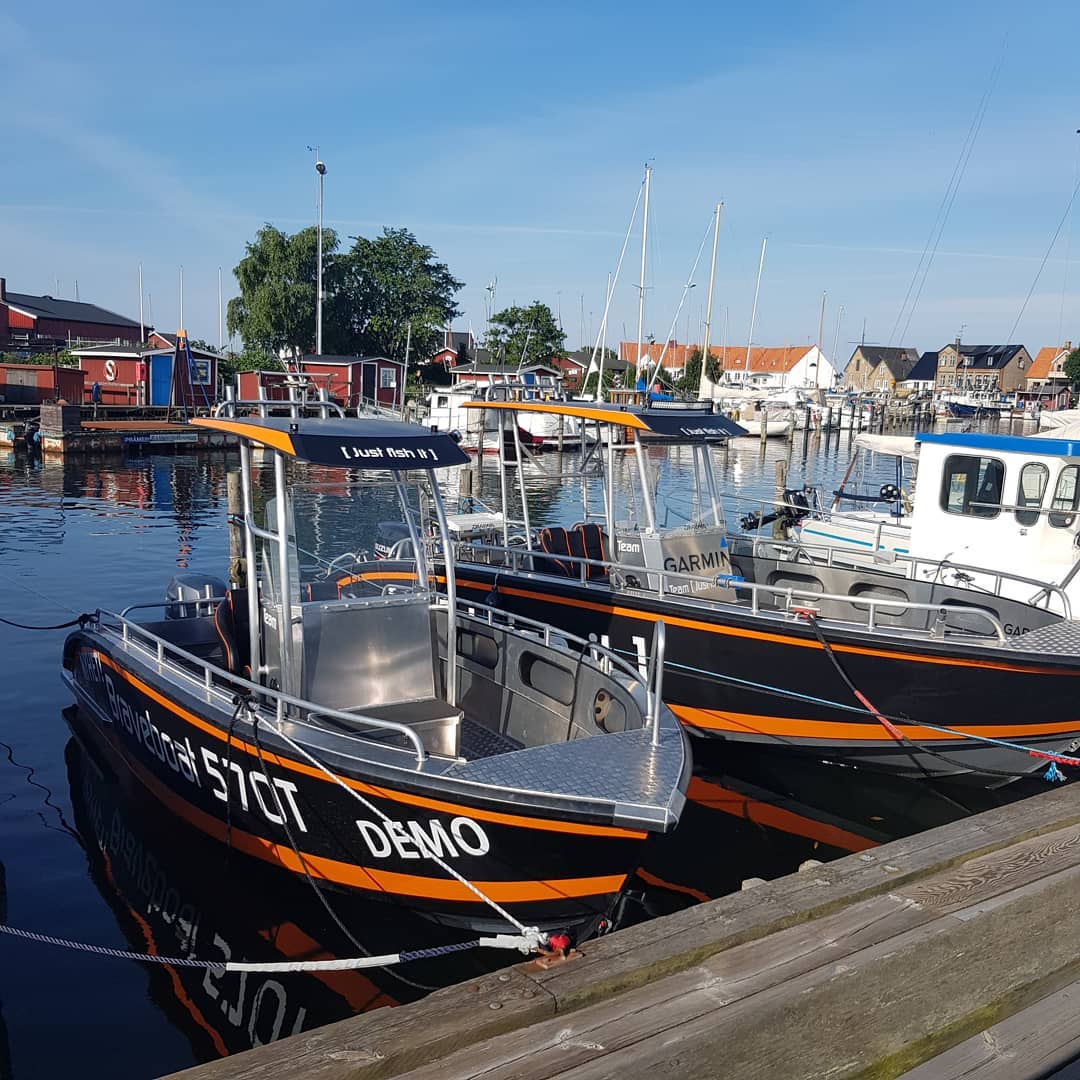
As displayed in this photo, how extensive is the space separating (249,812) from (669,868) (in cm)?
353

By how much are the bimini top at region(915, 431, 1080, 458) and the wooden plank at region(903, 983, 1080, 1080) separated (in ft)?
32.1

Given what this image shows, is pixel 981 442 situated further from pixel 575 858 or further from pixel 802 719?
pixel 575 858

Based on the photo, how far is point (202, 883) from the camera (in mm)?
7645

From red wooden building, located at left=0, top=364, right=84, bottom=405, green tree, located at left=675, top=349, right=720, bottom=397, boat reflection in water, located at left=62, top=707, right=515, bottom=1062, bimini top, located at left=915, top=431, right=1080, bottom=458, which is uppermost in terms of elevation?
green tree, located at left=675, top=349, right=720, bottom=397

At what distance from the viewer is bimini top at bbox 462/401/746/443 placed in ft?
35.2

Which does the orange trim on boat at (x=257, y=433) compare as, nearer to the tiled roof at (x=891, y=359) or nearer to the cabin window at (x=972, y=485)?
the cabin window at (x=972, y=485)

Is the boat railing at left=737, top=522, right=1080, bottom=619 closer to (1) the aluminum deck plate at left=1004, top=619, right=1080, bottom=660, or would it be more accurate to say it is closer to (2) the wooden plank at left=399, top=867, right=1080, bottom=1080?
(1) the aluminum deck plate at left=1004, top=619, right=1080, bottom=660

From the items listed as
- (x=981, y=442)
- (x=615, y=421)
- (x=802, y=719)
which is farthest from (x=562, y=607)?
(x=981, y=442)

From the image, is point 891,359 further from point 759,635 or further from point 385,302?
point 759,635

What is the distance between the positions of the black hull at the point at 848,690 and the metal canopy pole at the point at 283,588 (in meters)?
3.89

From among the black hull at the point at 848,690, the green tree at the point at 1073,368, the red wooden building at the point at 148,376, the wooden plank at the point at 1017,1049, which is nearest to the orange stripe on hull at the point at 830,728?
the black hull at the point at 848,690

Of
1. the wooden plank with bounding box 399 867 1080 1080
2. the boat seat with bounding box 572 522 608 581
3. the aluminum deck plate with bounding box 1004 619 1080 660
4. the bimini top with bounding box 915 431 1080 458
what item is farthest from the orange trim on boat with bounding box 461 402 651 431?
the wooden plank with bounding box 399 867 1080 1080

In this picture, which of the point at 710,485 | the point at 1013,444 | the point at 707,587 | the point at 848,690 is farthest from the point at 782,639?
the point at 1013,444

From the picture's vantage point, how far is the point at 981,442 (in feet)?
41.4
